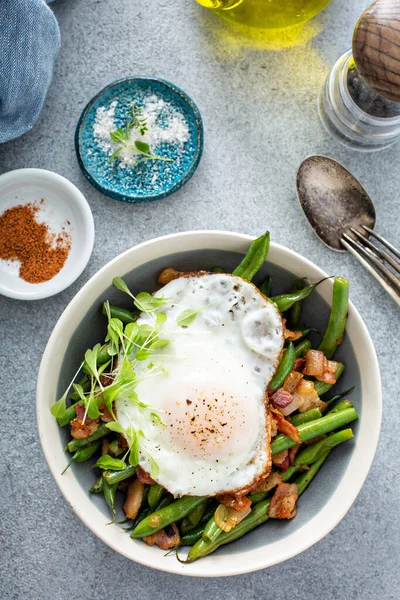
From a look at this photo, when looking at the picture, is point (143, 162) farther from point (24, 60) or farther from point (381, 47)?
point (381, 47)

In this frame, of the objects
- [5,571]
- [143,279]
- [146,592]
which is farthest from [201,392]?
[5,571]

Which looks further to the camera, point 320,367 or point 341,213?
point 341,213

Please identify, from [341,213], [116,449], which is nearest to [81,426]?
[116,449]

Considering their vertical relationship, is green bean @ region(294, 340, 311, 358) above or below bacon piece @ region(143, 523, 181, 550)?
above

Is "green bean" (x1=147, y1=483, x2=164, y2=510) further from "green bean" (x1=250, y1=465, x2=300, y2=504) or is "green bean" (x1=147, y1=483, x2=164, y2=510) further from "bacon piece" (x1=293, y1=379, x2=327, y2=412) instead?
"bacon piece" (x1=293, y1=379, x2=327, y2=412)

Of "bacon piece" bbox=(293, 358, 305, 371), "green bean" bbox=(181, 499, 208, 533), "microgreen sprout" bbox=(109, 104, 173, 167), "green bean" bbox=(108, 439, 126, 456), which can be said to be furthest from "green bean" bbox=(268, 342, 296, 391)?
"microgreen sprout" bbox=(109, 104, 173, 167)

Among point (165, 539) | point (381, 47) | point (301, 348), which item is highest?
point (381, 47)

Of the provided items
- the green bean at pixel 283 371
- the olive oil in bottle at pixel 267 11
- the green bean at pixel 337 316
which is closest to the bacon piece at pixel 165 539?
the green bean at pixel 283 371
